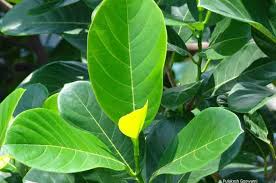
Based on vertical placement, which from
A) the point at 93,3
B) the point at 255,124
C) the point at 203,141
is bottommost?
the point at 255,124

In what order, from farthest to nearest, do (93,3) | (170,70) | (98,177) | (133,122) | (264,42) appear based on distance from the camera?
1. (170,70)
2. (93,3)
3. (264,42)
4. (98,177)
5. (133,122)

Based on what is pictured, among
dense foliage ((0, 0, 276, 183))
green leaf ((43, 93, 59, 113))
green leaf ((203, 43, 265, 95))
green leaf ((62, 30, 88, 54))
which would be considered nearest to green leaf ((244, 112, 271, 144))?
dense foliage ((0, 0, 276, 183))

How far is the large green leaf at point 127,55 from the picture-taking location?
2.41 ft

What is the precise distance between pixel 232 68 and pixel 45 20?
0.45 metres

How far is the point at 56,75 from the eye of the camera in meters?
1.25

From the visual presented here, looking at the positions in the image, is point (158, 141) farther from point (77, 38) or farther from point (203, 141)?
point (77, 38)

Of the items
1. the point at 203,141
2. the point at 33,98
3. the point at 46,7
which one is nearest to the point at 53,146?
the point at 203,141

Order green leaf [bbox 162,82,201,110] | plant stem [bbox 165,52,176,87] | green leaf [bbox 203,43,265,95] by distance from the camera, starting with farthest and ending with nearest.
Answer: plant stem [bbox 165,52,176,87] < green leaf [bbox 203,43,265,95] < green leaf [bbox 162,82,201,110]

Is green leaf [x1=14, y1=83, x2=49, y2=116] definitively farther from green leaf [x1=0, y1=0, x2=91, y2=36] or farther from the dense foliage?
green leaf [x1=0, y1=0, x2=91, y2=36]

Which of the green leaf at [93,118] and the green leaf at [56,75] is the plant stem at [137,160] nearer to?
the green leaf at [93,118]

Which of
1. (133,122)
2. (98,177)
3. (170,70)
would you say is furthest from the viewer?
(170,70)

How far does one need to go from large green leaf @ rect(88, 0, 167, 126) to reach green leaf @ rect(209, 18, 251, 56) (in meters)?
0.27

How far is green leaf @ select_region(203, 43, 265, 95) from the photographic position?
3.49 ft

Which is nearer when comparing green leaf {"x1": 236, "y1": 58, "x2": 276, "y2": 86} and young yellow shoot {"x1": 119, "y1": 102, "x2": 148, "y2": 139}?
young yellow shoot {"x1": 119, "y1": 102, "x2": 148, "y2": 139}
